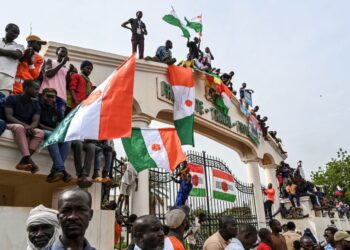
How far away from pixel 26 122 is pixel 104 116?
1056mm

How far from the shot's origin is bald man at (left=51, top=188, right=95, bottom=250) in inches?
71.3

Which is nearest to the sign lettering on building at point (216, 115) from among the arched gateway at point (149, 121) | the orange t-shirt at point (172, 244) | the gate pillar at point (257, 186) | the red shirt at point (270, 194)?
the arched gateway at point (149, 121)

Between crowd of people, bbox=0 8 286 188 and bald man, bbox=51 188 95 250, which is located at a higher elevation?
crowd of people, bbox=0 8 286 188

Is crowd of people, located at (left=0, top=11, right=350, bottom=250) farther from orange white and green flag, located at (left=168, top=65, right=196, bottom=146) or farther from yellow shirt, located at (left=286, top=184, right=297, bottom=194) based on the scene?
yellow shirt, located at (left=286, top=184, right=297, bottom=194)

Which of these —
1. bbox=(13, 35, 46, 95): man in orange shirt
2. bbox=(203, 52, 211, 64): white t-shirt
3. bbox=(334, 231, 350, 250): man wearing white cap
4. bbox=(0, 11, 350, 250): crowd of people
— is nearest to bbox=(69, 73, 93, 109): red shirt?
bbox=(0, 11, 350, 250): crowd of people

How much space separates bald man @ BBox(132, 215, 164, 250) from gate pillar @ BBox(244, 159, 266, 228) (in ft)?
34.3

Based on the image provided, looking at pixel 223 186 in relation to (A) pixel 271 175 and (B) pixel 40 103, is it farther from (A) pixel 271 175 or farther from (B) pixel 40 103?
(B) pixel 40 103

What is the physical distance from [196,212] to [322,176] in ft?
82.5

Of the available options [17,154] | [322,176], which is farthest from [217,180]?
[322,176]

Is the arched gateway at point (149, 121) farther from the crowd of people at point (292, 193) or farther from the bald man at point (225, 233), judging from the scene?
the bald man at point (225, 233)

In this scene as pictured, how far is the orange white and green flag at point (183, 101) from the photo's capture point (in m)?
9.17

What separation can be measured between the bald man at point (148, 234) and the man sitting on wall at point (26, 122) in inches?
81.6

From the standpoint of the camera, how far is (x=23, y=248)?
4.01 meters

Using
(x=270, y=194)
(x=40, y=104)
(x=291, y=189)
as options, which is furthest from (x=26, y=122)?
(x=291, y=189)
